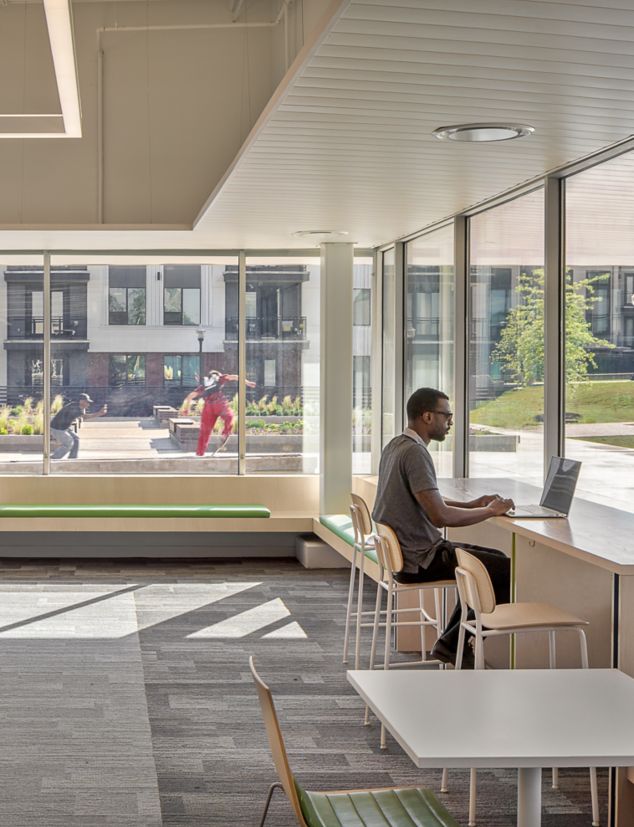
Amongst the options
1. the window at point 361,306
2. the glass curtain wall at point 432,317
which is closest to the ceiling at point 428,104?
the glass curtain wall at point 432,317

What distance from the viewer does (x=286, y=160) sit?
6.06m

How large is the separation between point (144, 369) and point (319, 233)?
2.65m

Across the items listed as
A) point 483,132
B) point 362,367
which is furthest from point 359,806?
point 362,367

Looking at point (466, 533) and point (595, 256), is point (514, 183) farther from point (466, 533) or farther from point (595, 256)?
point (466, 533)

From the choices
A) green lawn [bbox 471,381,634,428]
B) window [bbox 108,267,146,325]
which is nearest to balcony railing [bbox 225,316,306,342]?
window [bbox 108,267,146,325]

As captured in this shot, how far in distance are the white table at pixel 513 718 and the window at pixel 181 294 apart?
8.08m

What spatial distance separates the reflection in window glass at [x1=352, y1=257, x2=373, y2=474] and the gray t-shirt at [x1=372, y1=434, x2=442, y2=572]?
5114 millimetres

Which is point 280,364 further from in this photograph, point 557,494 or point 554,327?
point 557,494

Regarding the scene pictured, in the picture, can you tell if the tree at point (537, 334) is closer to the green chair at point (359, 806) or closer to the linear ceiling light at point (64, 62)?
the linear ceiling light at point (64, 62)

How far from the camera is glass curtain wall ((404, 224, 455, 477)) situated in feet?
29.1

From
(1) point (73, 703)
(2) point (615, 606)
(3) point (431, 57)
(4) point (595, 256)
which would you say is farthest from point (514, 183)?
(1) point (73, 703)

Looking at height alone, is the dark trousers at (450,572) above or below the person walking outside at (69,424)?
Answer: below

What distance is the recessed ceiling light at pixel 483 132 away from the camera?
5148 mm

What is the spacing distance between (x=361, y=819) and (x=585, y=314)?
404cm
